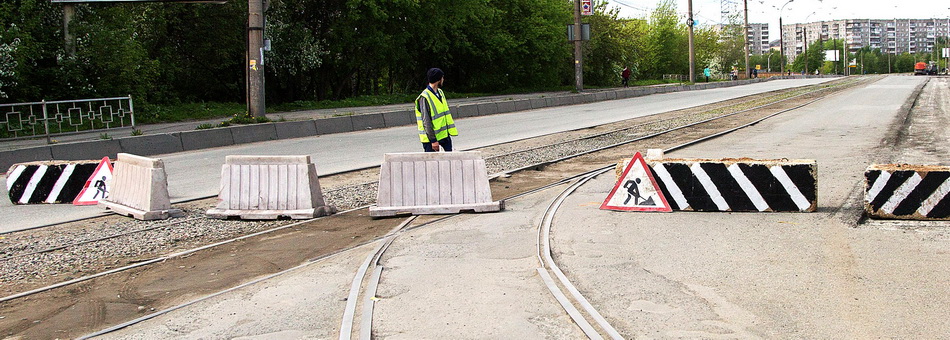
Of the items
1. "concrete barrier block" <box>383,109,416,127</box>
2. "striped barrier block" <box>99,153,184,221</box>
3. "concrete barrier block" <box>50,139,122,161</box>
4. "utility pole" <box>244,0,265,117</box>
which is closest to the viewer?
"striped barrier block" <box>99,153,184,221</box>

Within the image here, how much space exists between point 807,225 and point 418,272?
3899 mm

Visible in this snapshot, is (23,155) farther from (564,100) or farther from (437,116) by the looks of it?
(564,100)

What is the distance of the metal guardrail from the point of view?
17.3 meters

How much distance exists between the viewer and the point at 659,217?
8523 millimetres

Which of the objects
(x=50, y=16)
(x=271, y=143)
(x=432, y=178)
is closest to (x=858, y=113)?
(x=271, y=143)

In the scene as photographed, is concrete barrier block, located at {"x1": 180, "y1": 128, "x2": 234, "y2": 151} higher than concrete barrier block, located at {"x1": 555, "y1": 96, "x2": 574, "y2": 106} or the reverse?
the reverse

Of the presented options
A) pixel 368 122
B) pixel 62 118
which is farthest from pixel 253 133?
pixel 368 122

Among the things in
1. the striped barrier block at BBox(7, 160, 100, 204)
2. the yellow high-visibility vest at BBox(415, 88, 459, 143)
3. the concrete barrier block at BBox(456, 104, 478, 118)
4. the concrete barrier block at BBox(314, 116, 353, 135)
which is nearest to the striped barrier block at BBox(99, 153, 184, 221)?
the striped barrier block at BBox(7, 160, 100, 204)

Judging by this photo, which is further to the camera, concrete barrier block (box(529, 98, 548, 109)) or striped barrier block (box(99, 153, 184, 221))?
concrete barrier block (box(529, 98, 548, 109))

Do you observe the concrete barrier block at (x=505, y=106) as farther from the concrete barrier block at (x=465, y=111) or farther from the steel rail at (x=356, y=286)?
the steel rail at (x=356, y=286)

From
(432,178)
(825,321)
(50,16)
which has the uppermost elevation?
(50,16)

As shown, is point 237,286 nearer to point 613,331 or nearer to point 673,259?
point 613,331

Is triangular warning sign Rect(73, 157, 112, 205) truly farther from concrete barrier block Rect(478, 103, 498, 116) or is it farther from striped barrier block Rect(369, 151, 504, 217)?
concrete barrier block Rect(478, 103, 498, 116)

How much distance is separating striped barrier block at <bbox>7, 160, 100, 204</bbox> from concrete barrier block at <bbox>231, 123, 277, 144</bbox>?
328 inches
